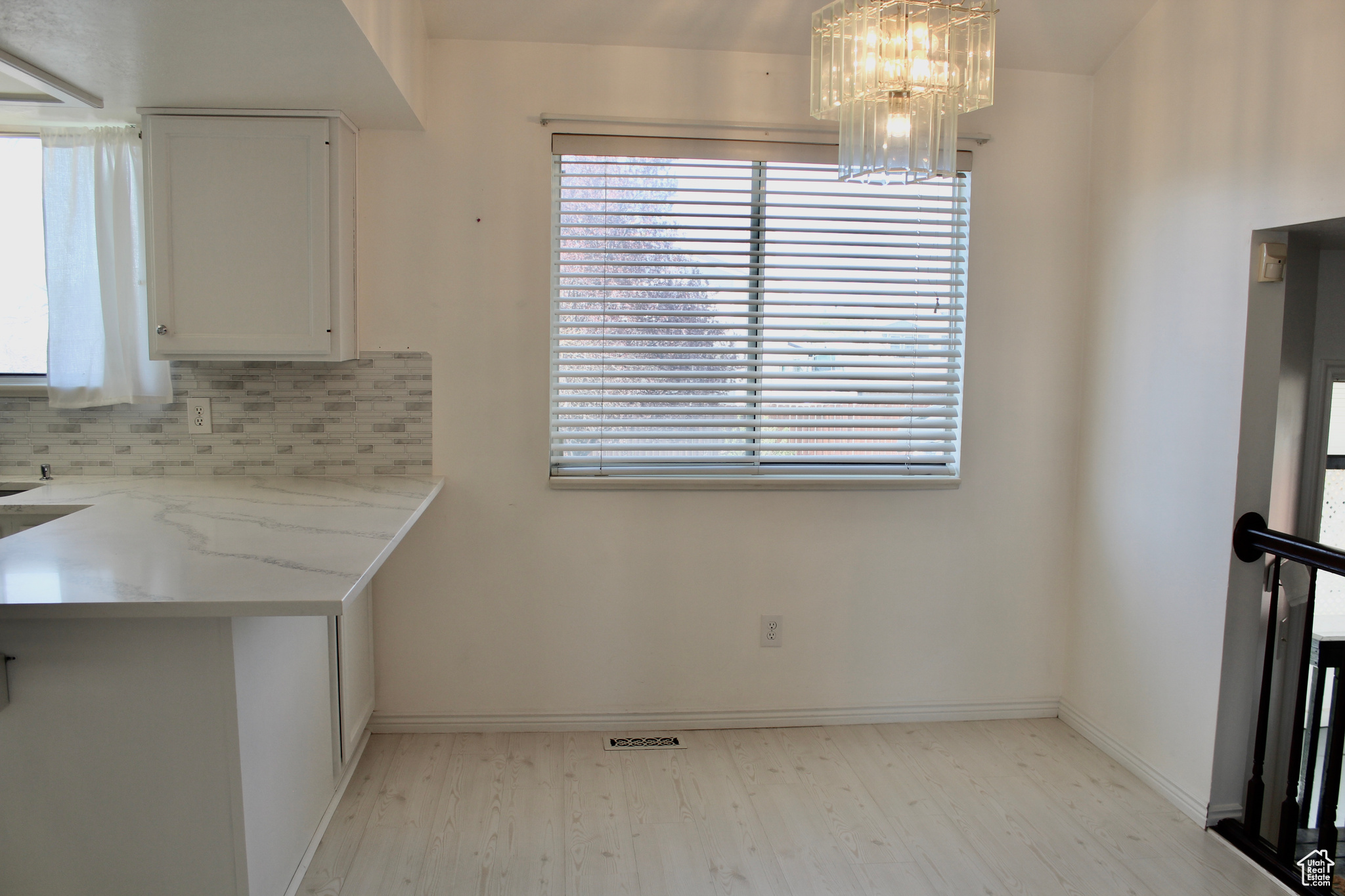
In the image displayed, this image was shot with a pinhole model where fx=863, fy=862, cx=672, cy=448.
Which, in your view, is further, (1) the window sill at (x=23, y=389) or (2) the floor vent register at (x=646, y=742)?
(2) the floor vent register at (x=646, y=742)

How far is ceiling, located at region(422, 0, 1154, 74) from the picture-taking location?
264 cm

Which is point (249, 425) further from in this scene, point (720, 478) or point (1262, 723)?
point (1262, 723)

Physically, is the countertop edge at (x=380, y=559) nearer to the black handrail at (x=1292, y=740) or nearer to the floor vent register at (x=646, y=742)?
the floor vent register at (x=646, y=742)

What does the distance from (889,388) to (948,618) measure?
2.82 feet

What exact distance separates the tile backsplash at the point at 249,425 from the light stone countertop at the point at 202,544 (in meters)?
0.06

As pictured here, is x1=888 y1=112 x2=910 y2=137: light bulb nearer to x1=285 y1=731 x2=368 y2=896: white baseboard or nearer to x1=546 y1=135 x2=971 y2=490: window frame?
x1=546 y1=135 x2=971 y2=490: window frame

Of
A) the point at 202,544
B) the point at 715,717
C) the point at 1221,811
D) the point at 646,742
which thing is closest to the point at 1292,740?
the point at 1221,811

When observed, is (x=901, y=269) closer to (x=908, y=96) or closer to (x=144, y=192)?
(x=908, y=96)

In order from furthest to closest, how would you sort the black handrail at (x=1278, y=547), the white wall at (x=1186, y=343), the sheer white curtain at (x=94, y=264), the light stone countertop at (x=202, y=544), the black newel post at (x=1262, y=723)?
the sheer white curtain at (x=94, y=264), the black newel post at (x=1262, y=723), the white wall at (x=1186, y=343), the black handrail at (x=1278, y=547), the light stone countertop at (x=202, y=544)

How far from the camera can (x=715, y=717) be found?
9.92 ft

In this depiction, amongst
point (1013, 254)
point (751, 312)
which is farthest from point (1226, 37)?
point (751, 312)

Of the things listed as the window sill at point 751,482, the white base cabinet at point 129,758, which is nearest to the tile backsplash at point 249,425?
the window sill at point 751,482

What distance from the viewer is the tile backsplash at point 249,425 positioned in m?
2.77

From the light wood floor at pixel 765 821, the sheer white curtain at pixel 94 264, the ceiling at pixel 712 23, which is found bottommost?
the light wood floor at pixel 765 821
